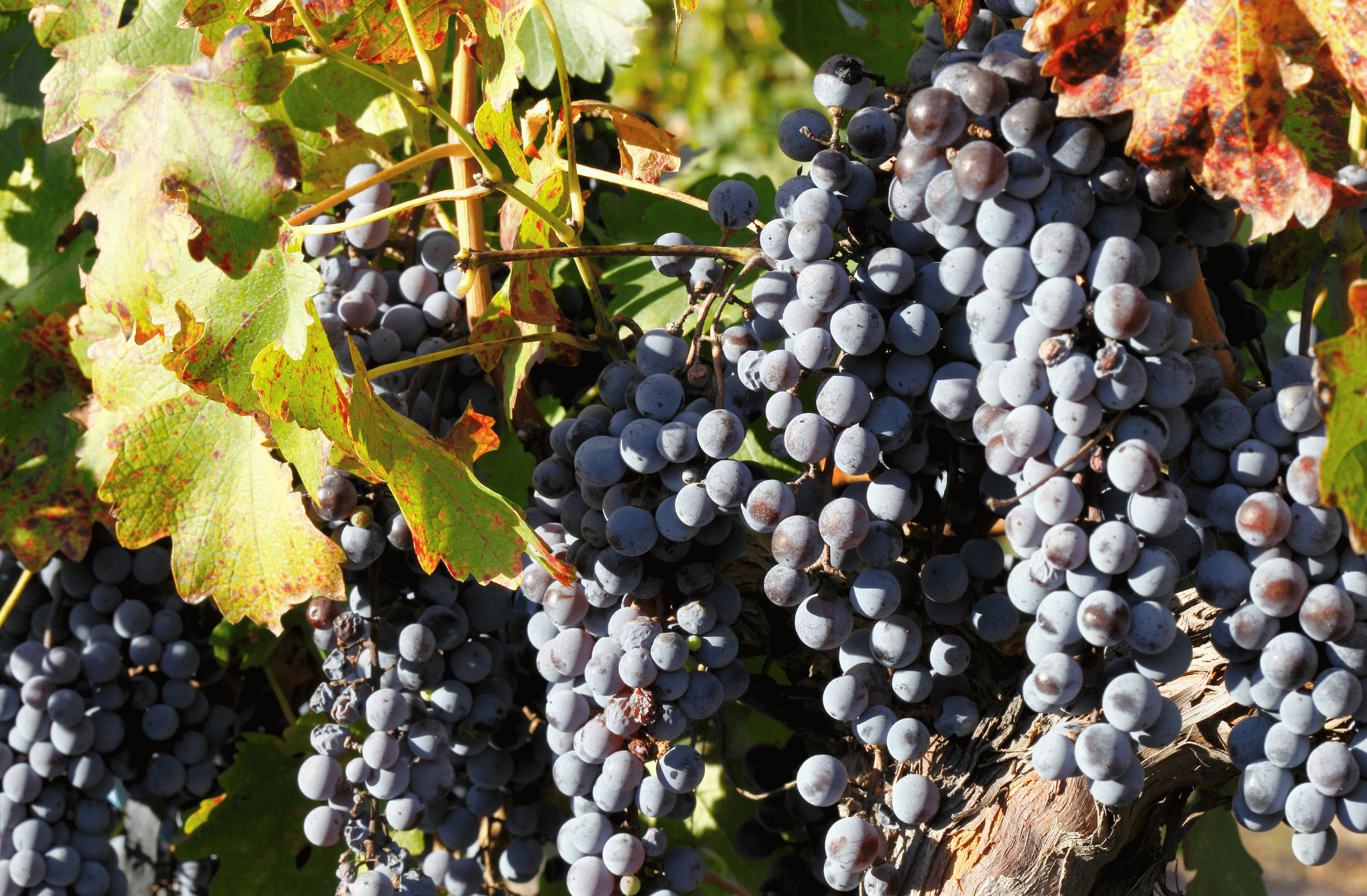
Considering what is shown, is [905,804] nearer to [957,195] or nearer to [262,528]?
[957,195]

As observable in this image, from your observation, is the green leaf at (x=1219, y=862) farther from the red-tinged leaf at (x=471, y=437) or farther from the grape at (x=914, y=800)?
the red-tinged leaf at (x=471, y=437)

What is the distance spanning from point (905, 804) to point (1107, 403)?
31 cm

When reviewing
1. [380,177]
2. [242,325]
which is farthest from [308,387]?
[380,177]

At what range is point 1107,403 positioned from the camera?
0.55m

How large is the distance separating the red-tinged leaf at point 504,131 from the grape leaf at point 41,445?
57 centimetres

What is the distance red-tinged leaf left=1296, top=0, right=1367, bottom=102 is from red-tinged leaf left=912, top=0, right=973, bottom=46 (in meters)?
0.19

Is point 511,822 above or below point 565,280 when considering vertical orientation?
below

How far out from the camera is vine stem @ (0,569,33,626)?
1046 mm

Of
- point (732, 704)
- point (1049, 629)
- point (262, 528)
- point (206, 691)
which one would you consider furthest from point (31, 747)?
point (1049, 629)

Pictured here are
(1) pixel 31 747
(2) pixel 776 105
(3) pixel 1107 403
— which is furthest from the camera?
(2) pixel 776 105

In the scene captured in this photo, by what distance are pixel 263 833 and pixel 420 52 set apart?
783 mm

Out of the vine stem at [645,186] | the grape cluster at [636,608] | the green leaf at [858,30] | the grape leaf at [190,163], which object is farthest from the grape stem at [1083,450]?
the green leaf at [858,30]

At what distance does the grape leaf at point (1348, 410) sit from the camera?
53cm

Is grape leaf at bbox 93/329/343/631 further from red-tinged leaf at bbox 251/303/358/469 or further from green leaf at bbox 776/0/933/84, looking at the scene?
green leaf at bbox 776/0/933/84
